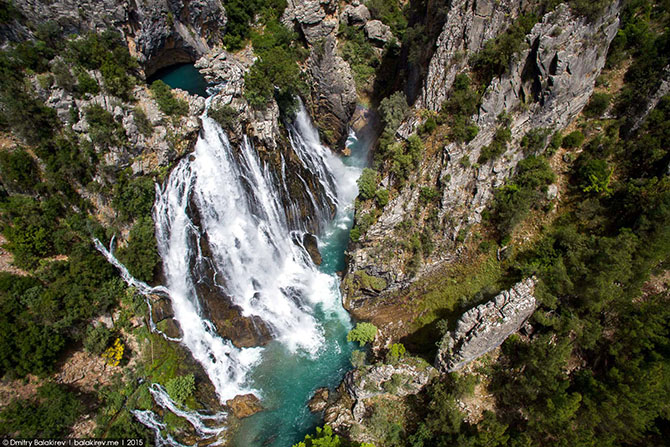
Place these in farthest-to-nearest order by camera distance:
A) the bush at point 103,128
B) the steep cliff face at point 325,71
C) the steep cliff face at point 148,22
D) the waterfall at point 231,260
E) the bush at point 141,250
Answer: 1. the steep cliff face at point 325,71
2. the waterfall at point 231,260
3. the bush at point 141,250
4. the bush at point 103,128
5. the steep cliff face at point 148,22

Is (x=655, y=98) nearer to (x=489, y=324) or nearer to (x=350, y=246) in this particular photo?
(x=489, y=324)

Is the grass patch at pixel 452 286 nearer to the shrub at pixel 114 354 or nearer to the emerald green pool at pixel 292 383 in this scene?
the emerald green pool at pixel 292 383

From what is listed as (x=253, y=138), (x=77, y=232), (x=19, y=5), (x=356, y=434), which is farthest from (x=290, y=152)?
(x=356, y=434)

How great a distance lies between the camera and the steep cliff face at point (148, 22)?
28938mm

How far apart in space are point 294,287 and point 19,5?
3732 cm

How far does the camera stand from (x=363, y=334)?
31.8m

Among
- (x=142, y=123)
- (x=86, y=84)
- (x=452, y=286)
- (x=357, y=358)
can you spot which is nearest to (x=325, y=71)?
(x=142, y=123)

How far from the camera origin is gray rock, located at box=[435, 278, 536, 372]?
80.0ft

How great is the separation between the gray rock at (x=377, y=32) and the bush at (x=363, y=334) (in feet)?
153

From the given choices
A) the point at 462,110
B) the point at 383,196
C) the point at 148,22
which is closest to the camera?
the point at 462,110

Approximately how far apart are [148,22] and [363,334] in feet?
134

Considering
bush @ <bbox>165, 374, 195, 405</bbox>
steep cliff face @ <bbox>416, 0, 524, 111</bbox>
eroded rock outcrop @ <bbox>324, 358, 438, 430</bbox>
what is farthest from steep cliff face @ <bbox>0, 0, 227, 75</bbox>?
→ eroded rock outcrop @ <bbox>324, 358, 438, 430</bbox>

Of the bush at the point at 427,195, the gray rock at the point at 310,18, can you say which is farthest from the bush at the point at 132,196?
the gray rock at the point at 310,18

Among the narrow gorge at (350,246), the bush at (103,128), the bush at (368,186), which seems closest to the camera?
the narrow gorge at (350,246)
